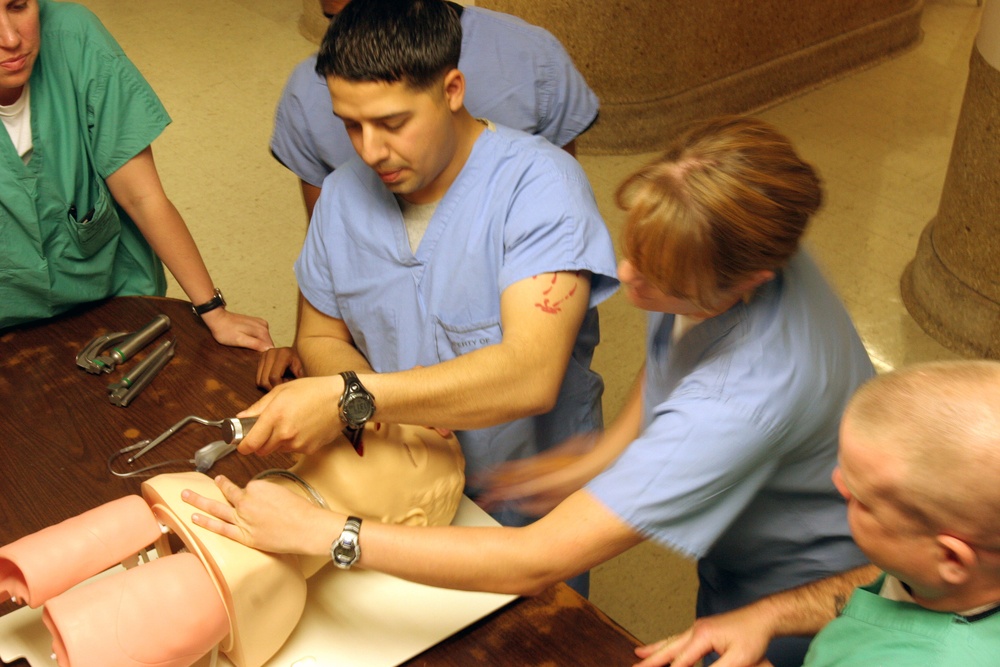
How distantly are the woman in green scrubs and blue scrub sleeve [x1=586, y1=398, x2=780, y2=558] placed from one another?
2.93ft

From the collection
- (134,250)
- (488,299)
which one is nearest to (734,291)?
(488,299)

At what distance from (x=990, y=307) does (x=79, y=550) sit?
276 centimetres

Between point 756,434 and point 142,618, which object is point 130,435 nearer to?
point 142,618

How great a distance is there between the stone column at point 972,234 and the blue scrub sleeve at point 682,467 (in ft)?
7.05

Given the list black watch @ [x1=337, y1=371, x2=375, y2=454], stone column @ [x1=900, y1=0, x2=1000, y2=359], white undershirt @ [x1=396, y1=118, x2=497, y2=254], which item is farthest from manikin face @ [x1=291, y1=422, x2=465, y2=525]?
stone column @ [x1=900, y1=0, x2=1000, y2=359]

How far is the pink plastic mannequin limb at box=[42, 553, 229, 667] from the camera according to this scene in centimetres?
109

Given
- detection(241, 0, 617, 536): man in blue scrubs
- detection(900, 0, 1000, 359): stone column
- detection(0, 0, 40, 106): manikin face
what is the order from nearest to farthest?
detection(241, 0, 617, 536): man in blue scrubs, detection(0, 0, 40, 106): manikin face, detection(900, 0, 1000, 359): stone column

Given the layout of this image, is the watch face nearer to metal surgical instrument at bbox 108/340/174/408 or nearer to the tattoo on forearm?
the tattoo on forearm

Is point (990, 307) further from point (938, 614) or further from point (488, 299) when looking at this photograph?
point (938, 614)

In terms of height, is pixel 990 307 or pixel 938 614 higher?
pixel 938 614

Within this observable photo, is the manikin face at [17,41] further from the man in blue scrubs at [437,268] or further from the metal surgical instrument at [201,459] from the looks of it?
the metal surgical instrument at [201,459]

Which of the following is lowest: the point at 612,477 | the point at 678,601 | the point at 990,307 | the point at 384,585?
the point at 678,601

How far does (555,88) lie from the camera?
1949 mm

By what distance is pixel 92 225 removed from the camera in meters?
1.88
